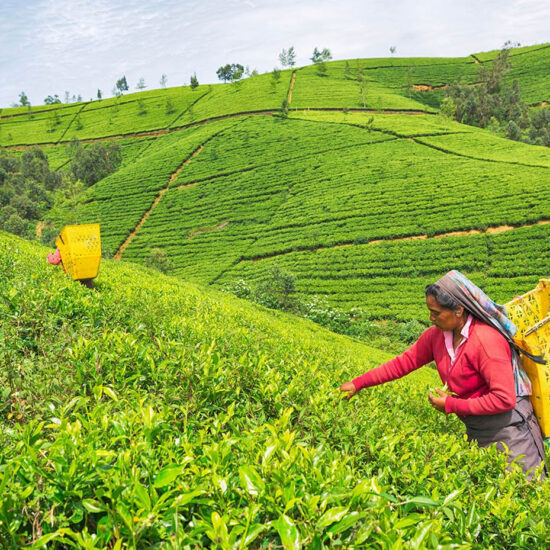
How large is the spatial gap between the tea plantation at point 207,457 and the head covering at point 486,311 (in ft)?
2.24

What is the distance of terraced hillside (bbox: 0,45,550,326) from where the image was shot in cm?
2512

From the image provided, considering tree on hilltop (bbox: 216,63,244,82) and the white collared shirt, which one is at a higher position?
tree on hilltop (bbox: 216,63,244,82)

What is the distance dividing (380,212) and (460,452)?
31.2m

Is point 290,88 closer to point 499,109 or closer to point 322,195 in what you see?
point 499,109

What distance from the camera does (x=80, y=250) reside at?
505 cm

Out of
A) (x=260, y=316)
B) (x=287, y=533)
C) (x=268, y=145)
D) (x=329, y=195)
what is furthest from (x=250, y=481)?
(x=268, y=145)

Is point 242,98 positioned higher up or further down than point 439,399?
higher up

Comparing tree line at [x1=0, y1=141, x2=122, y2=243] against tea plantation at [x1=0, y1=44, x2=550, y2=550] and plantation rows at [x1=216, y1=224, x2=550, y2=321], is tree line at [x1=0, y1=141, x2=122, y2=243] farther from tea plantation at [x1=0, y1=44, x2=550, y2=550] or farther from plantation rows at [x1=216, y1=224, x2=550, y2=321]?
plantation rows at [x1=216, y1=224, x2=550, y2=321]

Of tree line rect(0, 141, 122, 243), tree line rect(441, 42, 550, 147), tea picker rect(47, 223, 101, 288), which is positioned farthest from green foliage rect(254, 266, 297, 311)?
tree line rect(441, 42, 550, 147)

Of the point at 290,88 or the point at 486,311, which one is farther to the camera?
the point at 290,88

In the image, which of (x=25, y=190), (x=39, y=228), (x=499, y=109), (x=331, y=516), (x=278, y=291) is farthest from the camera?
(x=499, y=109)

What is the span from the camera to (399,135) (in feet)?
154

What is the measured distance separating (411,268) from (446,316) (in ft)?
78.9

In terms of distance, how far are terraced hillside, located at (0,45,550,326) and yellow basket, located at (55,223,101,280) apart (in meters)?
19.2
